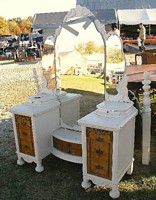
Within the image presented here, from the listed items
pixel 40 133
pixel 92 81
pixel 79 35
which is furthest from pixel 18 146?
pixel 79 35

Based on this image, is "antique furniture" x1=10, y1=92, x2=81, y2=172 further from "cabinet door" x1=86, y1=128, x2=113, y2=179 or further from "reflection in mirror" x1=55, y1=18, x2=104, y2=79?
"cabinet door" x1=86, y1=128, x2=113, y2=179

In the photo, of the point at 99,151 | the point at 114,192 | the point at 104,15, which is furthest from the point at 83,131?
the point at 104,15

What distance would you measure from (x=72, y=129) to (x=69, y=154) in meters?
0.44

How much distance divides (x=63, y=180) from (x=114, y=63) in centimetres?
159

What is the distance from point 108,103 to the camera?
2.94 meters

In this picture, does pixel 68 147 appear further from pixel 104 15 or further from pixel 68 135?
pixel 104 15

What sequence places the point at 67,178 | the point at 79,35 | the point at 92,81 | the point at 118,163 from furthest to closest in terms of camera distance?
1. the point at 92,81
2. the point at 79,35
3. the point at 67,178
4. the point at 118,163

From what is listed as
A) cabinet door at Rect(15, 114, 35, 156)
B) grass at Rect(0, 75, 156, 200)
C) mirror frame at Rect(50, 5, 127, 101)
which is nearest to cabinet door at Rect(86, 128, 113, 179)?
grass at Rect(0, 75, 156, 200)

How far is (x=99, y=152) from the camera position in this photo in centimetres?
274

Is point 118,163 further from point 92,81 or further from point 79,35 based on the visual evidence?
point 79,35

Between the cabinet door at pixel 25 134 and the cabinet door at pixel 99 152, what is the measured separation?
897mm

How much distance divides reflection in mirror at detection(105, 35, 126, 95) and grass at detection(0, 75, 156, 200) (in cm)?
26

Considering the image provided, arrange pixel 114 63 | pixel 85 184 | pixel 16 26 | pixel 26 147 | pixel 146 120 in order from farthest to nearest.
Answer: pixel 16 26
pixel 26 147
pixel 146 120
pixel 114 63
pixel 85 184

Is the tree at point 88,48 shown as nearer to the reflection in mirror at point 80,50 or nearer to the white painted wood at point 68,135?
the reflection in mirror at point 80,50
